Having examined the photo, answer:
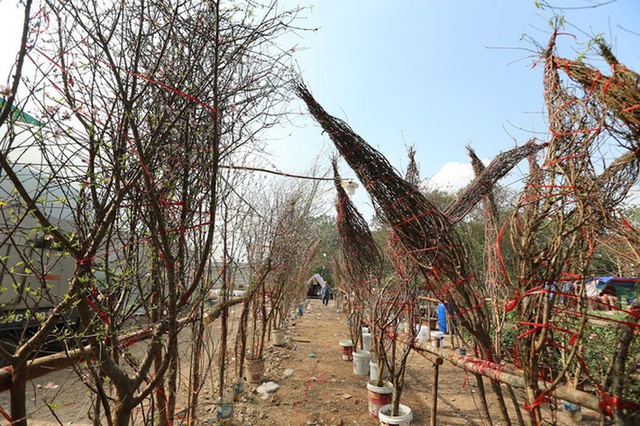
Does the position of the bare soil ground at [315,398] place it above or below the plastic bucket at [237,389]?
below

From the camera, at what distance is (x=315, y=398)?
5219 millimetres

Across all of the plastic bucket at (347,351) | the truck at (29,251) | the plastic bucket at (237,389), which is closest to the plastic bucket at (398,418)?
the plastic bucket at (237,389)

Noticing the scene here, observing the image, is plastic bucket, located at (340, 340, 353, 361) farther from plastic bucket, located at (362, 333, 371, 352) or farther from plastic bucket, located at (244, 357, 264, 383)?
plastic bucket, located at (244, 357, 264, 383)

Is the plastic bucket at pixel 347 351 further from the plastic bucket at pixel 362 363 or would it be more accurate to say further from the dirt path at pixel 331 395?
the plastic bucket at pixel 362 363

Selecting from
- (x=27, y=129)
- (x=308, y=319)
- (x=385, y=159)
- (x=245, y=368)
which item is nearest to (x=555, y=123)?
(x=385, y=159)

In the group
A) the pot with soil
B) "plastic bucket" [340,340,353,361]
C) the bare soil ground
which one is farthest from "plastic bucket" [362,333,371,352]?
the pot with soil

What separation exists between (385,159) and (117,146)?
2.09 m

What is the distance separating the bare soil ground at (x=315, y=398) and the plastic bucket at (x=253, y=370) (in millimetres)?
150

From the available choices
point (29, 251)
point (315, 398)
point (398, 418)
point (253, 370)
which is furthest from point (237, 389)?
point (29, 251)

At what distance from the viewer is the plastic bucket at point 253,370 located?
5.63m

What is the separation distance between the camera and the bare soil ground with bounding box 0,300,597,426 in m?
4.48

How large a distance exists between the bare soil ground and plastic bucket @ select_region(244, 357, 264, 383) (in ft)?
0.49

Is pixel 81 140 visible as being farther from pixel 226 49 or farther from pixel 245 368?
pixel 245 368

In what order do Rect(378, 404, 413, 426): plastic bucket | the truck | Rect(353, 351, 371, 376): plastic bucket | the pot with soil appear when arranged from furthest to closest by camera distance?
1. Rect(353, 351, 371, 376): plastic bucket
2. the pot with soil
3. Rect(378, 404, 413, 426): plastic bucket
4. the truck
